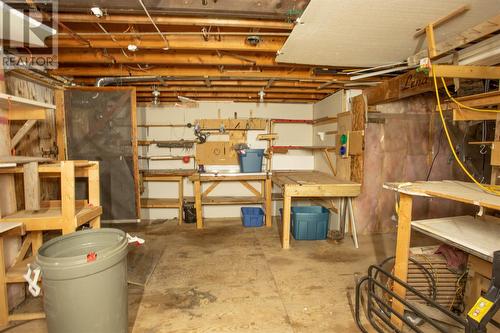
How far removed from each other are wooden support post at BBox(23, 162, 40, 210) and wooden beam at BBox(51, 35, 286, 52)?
45.6 inches

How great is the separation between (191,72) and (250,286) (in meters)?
2.47

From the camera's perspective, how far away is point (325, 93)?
4047 mm

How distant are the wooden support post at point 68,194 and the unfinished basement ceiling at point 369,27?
198cm

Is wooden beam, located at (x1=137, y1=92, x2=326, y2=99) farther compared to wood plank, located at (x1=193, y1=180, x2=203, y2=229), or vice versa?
wooden beam, located at (x1=137, y1=92, x2=326, y2=99)

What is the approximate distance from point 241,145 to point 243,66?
174 centimetres

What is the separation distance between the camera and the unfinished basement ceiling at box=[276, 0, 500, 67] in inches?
61.3

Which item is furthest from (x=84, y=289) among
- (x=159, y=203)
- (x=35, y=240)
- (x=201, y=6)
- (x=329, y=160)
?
(x=329, y=160)

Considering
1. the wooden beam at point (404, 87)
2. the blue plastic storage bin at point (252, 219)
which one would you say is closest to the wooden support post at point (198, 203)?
the blue plastic storage bin at point (252, 219)

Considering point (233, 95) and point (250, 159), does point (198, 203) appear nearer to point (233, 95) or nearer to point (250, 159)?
point (250, 159)

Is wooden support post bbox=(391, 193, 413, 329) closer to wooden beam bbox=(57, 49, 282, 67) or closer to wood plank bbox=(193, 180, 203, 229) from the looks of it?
wooden beam bbox=(57, 49, 282, 67)

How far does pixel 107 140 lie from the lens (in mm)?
3469

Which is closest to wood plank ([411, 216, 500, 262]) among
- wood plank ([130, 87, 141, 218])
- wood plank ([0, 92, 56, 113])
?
wood plank ([0, 92, 56, 113])

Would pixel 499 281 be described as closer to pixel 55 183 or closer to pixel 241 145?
pixel 241 145

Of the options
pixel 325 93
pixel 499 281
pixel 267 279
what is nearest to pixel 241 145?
pixel 325 93
